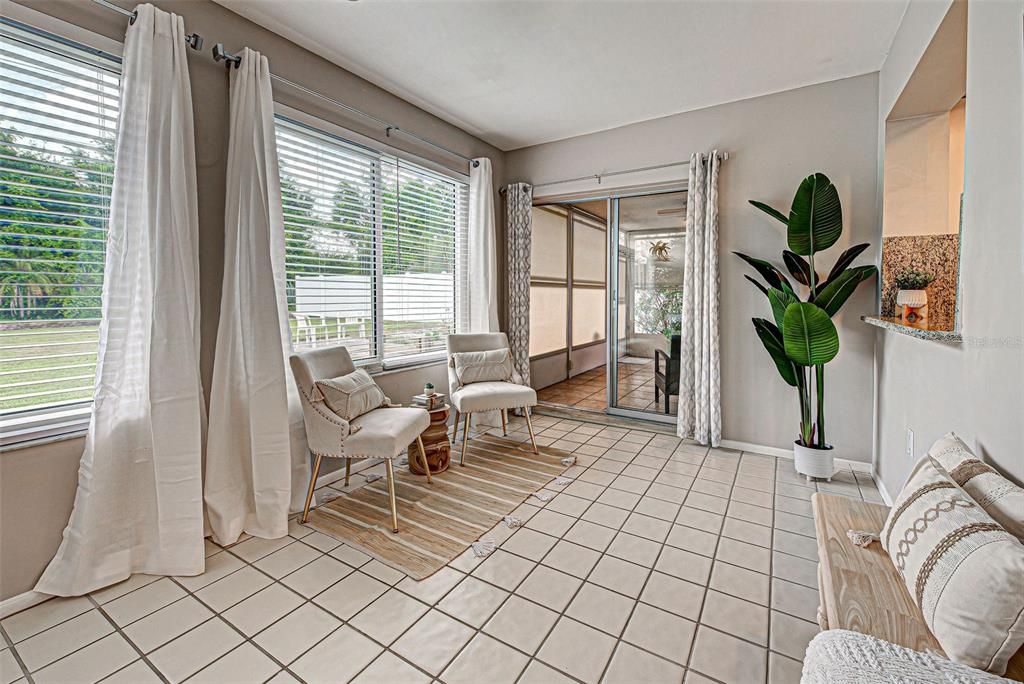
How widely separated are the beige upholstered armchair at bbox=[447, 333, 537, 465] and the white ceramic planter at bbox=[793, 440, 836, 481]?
6.06 feet

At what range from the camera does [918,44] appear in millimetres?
2229

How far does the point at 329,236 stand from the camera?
10.1 feet

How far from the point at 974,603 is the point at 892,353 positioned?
223 centimetres

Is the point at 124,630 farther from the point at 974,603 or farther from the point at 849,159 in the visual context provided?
the point at 849,159

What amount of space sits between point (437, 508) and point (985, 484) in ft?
7.65

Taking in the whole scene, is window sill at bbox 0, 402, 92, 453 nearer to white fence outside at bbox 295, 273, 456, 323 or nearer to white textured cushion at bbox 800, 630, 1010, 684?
white fence outside at bbox 295, 273, 456, 323

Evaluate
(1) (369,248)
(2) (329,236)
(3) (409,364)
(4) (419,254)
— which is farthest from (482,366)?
(2) (329,236)

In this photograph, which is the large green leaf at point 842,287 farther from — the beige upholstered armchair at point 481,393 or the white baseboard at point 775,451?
the beige upholstered armchair at point 481,393

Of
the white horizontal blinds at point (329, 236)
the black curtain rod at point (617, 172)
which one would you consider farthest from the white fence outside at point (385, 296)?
the black curtain rod at point (617, 172)

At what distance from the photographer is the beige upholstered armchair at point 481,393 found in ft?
11.3

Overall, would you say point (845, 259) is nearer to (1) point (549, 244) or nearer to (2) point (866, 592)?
(2) point (866, 592)

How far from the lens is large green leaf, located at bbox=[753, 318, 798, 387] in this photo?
10.3ft

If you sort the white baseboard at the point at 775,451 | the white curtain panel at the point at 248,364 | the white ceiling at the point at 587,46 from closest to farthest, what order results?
the white curtain panel at the point at 248,364, the white ceiling at the point at 587,46, the white baseboard at the point at 775,451

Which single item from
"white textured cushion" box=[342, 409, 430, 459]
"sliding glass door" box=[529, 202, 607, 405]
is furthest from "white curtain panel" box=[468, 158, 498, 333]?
"white textured cushion" box=[342, 409, 430, 459]
